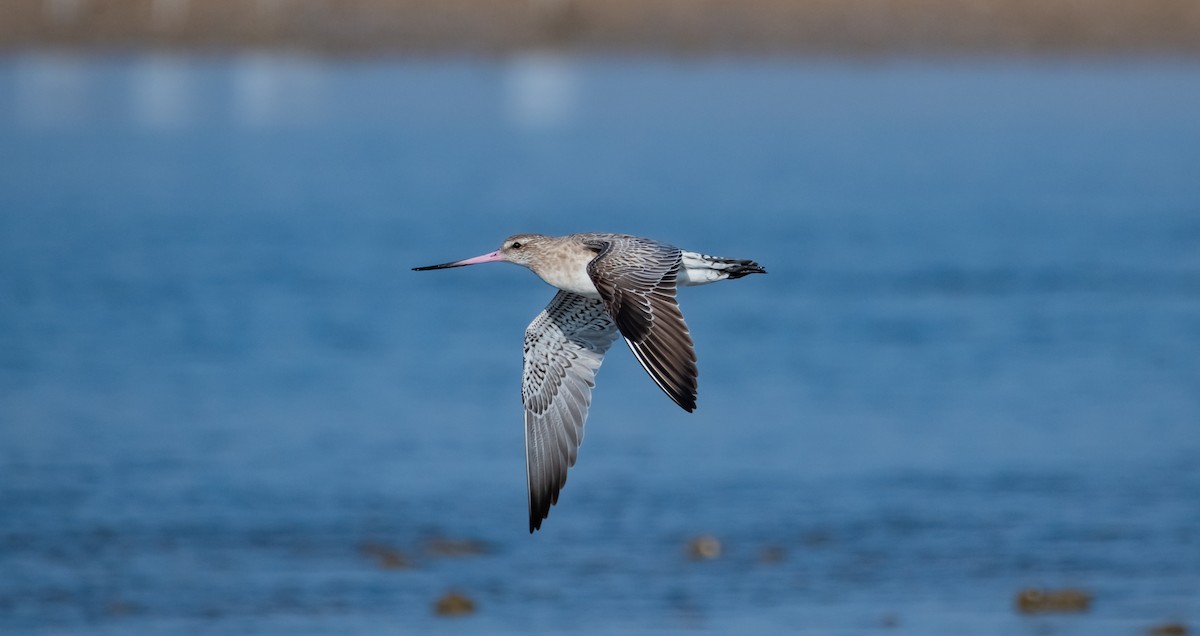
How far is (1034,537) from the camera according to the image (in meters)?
16.2

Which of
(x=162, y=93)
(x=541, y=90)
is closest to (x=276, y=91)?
(x=162, y=93)

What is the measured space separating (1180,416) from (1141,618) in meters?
→ 6.21

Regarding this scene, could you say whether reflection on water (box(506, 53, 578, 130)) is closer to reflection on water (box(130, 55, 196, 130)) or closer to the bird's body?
reflection on water (box(130, 55, 196, 130))

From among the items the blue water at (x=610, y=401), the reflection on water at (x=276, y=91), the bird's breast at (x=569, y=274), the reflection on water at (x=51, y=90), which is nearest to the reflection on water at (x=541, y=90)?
the reflection on water at (x=276, y=91)

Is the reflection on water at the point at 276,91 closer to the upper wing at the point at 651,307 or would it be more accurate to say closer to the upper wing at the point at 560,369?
the upper wing at the point at 560,369

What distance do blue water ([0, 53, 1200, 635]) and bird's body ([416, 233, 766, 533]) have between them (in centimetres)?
402

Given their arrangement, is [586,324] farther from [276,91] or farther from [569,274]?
[276,91]

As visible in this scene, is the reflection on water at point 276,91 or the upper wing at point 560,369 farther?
the reflection on water at point 276,91

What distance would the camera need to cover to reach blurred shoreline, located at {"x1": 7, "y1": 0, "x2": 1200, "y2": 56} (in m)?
59.4

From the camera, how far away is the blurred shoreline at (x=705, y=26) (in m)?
59.4

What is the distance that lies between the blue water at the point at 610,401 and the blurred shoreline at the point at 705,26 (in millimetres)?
13056

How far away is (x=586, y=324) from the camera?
10539 millimetres

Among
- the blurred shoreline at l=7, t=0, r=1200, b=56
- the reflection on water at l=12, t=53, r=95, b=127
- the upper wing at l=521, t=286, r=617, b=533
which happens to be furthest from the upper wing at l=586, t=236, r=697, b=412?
the blurred shoreline at l=7, t=0, r=1200, b=56

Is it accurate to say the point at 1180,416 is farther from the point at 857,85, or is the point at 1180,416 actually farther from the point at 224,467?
the point at 857,85
